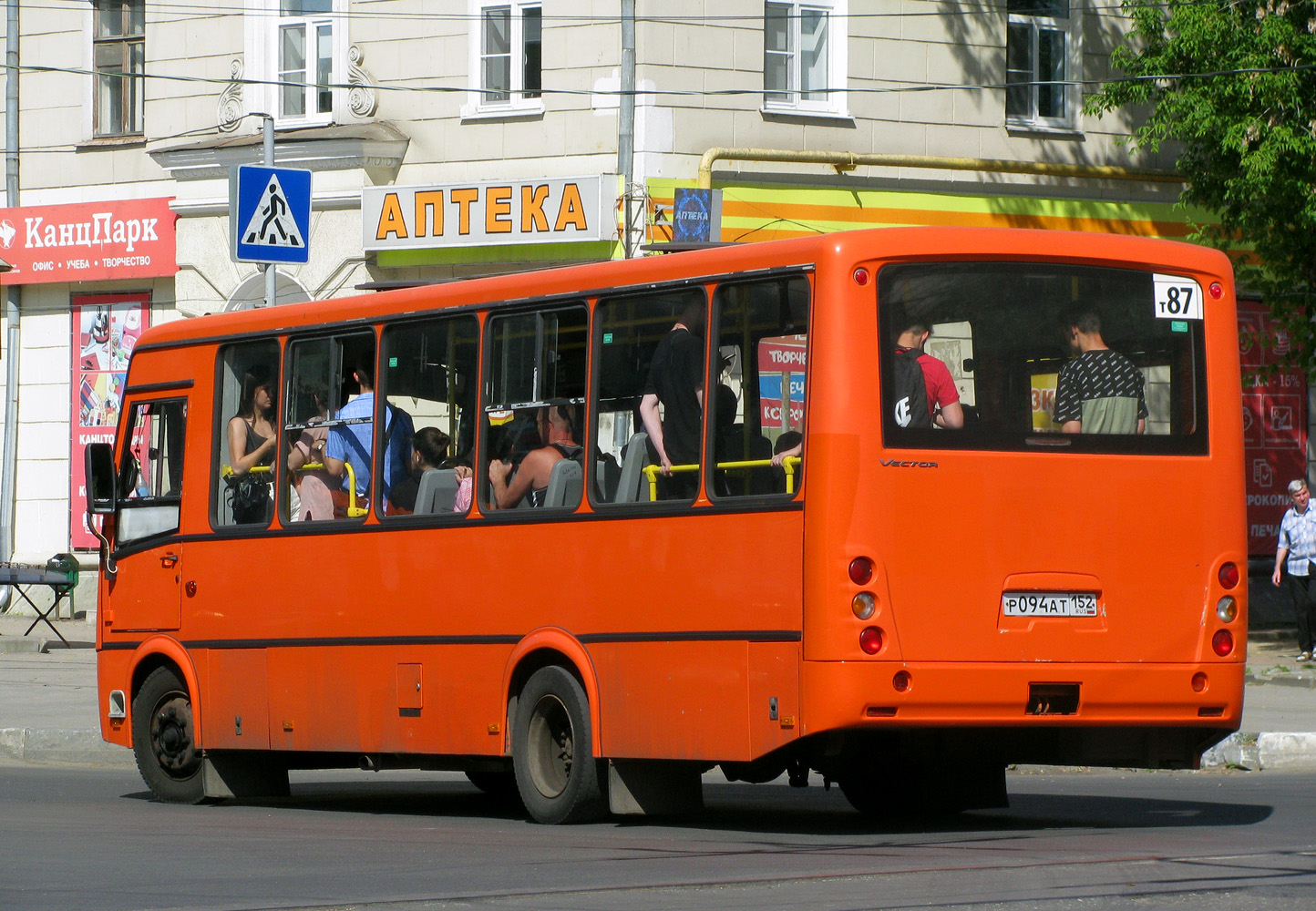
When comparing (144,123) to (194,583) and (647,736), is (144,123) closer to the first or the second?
(194,583)

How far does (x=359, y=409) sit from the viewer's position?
1161cm

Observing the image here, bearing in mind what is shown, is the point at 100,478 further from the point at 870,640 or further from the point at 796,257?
the point at 870,640

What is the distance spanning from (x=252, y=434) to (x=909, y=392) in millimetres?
4462

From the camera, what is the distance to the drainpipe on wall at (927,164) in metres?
21.6

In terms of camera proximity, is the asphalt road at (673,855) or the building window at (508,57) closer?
the asphalt road at (673,855)

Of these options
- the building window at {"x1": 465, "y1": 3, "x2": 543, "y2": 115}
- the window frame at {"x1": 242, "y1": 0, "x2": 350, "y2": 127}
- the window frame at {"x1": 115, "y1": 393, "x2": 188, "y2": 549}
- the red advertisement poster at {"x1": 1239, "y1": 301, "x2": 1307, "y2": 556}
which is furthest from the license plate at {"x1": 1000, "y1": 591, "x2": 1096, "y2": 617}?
the red advertisement poster at {"x1": 1239, "y1": 301, "x2": 1307, "y2": 556}

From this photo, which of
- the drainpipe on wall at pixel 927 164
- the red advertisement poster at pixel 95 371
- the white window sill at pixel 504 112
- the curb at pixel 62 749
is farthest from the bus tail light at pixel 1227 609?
the red advertisement poster at pixel 95 371

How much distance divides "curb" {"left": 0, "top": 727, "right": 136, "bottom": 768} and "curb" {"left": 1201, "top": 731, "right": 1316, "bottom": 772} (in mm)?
7333

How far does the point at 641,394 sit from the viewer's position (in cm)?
1012

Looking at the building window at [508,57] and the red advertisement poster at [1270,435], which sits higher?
the building window at [508,57]

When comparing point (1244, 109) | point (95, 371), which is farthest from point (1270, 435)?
point (95, 371)

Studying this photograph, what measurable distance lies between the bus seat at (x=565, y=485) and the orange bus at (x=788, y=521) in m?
0.02

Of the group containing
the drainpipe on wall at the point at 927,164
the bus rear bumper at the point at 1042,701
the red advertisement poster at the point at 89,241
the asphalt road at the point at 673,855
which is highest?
the drainpipe on wall at the point at 927,164

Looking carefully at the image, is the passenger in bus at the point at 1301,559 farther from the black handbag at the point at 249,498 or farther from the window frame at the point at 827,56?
the black handbag at the point at 249,498
